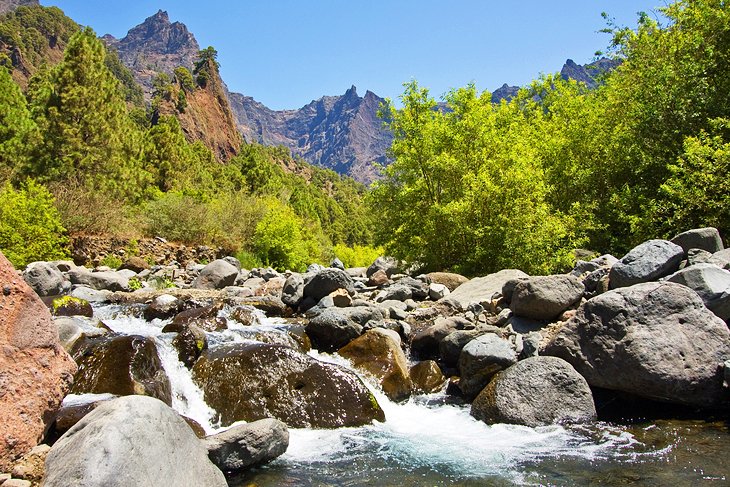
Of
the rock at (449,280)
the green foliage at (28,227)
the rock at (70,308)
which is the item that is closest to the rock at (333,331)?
the rock at (449,280)

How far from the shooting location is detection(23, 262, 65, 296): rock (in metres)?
12.6

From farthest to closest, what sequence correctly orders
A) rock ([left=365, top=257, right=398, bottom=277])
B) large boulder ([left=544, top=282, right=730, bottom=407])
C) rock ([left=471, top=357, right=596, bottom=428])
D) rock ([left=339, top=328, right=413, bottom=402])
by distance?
rock ([left=365, top=257, right=398, bottom=277]) < rock ([left=339, top=328, right=413, bottom=402]) < rock ([left=471, top=357, right=596, bottom=428]) < large boulder ([left=544, top=282, right=730, bottom=407])

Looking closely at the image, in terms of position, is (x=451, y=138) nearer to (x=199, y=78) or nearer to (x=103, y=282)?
(x=103, y=282)

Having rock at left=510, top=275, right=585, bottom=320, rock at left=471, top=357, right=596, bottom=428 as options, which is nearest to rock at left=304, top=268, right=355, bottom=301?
rock at left=510, top=275, right=585, bottom=320

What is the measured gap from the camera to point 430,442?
593 centimetres

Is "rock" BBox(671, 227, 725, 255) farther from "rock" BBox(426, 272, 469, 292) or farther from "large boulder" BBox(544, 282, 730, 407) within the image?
"rock" BBox(426, 272, 469, 292)

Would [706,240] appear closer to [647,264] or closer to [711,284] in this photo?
[647,264]

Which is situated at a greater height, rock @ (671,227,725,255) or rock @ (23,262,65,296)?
rock @ (671,227,725,255)

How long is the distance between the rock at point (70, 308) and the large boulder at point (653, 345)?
9132mm

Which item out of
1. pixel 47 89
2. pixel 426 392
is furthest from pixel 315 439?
pixel 47 89

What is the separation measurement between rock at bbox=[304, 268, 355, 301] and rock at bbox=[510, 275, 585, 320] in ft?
16.4

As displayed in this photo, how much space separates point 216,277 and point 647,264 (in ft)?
40.9

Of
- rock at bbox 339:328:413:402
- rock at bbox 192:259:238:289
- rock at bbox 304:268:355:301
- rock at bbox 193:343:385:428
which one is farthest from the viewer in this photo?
rock at bbox 192:259:238:289

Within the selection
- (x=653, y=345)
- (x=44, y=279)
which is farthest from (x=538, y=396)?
(x=44, y=279)
